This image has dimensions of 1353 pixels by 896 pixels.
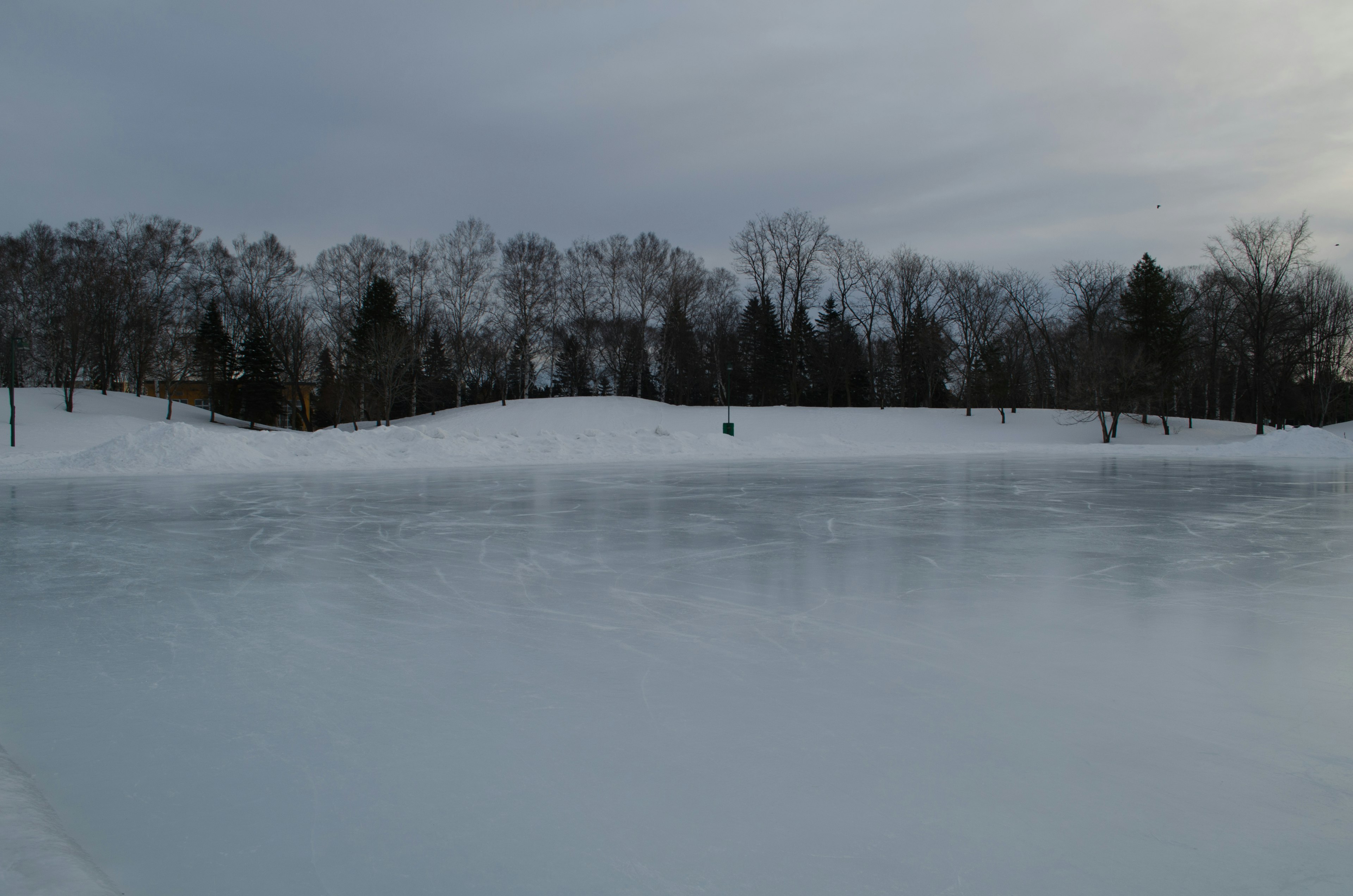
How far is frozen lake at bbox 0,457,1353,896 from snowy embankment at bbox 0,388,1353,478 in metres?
11.6

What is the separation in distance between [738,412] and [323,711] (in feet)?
125

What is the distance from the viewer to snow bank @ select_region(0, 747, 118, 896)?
5.30 feet

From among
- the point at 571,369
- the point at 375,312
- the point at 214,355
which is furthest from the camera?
the point at 571,369

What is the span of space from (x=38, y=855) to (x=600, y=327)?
1863 inches

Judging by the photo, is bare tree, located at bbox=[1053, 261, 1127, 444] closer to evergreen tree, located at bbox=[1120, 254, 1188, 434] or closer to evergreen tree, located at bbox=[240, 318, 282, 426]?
evergreen tree, located at bbox=[1120, 254, 1188, 434]

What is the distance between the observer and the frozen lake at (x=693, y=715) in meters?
1.78

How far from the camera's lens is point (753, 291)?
5122cm

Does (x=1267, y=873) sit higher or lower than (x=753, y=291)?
lower

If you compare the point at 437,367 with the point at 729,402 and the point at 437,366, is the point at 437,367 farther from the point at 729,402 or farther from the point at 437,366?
the point at 729,402

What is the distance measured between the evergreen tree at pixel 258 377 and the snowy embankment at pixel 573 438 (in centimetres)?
269

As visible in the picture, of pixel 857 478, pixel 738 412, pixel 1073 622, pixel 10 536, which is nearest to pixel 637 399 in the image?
pixel 738 412

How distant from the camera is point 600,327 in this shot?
158 ft

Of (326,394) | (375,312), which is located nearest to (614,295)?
(375,312)

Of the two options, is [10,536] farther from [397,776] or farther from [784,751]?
[784,751]
